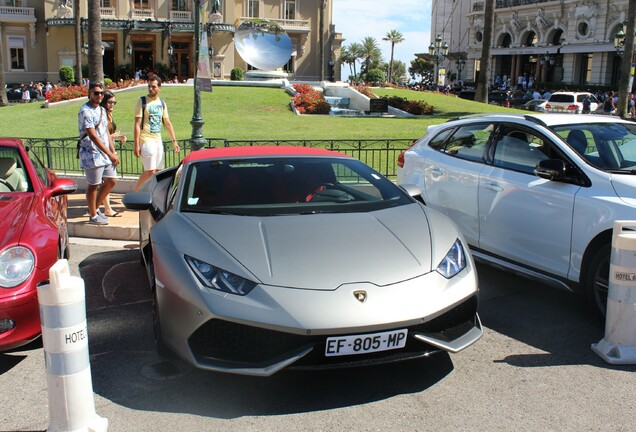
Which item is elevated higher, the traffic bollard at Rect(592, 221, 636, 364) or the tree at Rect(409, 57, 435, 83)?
the tree at Rect(409, 57, 435, 83)

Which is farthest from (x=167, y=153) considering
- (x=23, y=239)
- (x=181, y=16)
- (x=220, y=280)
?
(x=181, y=16)

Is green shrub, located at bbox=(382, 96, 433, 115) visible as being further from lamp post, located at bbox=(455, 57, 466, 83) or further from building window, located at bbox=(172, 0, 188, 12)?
lamp post, located at bbox=(455, 57, 466, 83)

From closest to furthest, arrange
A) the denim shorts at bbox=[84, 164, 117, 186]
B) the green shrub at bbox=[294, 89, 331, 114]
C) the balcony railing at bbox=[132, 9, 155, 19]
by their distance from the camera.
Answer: the denim shorts at bbox=[84, 164, 117, 186] → the green shrub at bbox=[294, 89, 331, 114] → the balcony railing at bbox=[132, 9, 155, 19]

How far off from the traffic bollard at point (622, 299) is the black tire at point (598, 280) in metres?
0.49

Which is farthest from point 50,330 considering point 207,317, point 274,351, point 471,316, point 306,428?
point 471,316

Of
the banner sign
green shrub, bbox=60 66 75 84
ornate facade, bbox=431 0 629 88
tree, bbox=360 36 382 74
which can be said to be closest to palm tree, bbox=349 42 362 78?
tree, bbox=360 36 382 74

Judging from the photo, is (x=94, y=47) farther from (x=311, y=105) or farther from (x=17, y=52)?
(x=17, y=52)

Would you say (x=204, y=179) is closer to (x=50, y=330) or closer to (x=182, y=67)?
(x=50, y=330)

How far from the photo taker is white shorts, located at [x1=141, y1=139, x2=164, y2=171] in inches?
354

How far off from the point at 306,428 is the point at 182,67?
193 ft

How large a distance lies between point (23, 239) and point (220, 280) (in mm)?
1641

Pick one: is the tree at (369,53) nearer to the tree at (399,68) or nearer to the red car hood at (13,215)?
the tree at (399,68)

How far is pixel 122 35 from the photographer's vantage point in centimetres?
5534

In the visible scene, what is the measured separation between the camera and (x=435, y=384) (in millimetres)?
4039
